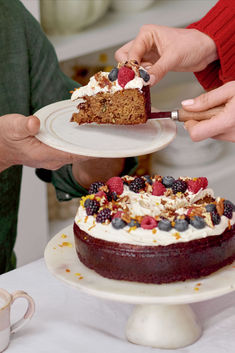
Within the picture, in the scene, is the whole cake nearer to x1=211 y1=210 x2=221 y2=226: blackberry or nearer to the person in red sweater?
x1=211 y1=210 x2=221 y2=226: blackberry

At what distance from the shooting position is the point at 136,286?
1.24 metres

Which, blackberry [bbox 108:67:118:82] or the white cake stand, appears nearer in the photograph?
the white cake stand

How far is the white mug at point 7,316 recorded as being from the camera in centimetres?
121

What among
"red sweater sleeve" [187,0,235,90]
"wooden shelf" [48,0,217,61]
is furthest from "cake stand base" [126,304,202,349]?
"wooden shelf" [48,0,217,61]

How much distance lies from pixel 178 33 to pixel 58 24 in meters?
0.78

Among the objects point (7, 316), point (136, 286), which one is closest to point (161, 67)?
point (136, 286)

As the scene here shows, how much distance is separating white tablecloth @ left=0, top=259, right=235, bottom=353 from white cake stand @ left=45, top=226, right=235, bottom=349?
0.03 meters

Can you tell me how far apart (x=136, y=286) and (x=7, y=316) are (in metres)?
0.26

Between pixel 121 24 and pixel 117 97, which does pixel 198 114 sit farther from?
pixel 121 24

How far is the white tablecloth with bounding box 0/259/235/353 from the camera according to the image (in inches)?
50.3

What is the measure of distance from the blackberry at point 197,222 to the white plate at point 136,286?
11 centimetres

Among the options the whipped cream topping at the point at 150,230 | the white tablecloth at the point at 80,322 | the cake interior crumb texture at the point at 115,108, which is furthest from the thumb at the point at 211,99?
the white tablecloth at the point at 80,322

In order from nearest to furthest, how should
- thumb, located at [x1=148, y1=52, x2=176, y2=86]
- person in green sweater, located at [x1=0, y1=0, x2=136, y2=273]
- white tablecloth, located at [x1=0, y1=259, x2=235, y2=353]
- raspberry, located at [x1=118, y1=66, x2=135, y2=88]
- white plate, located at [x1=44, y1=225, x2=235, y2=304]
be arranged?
1. white plate, located at [x1=44, y1=225, x2=235, y2=304]
2. white tablecloth, located at [x1=0, y1=259, x2=235, y2=353]
3. raspberry, located at [x1=118, y1=66, x2=135, y2=88]
4. thumb, located at [x1=148, y1=52, x2=176, y2=86]
5. person in green sweater, located at [x1=0, y1=0, x2=136, y2=273]

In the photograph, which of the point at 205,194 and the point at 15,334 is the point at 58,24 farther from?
the point at 15,334
